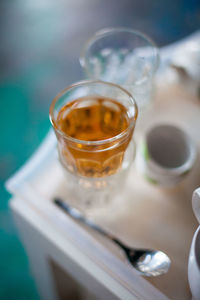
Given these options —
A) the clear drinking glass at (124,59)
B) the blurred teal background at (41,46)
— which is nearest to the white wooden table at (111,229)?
the clear drinking glass at (124,59)

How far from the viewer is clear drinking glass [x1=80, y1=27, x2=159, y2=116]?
44cm

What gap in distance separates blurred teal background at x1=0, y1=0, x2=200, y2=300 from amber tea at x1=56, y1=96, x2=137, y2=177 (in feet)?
1.80

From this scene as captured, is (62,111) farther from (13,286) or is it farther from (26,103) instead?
Answer: (26,103)

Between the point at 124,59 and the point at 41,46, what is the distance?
84cm

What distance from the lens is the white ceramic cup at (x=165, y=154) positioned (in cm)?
42

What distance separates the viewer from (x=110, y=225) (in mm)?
422

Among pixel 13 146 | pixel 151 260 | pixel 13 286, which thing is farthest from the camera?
pixel 13 146

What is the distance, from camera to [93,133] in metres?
0.40

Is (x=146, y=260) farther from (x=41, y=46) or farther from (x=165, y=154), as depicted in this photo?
(x=41, y=46)

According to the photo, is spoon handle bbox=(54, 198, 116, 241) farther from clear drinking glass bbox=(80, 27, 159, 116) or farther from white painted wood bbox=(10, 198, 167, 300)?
clear drinking glass bbox=(80, 27, 159, 116)

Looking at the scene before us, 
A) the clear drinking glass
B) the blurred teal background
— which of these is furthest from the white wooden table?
the blurred teal background

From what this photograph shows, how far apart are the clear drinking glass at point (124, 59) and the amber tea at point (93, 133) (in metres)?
0.06

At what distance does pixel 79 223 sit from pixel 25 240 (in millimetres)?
125

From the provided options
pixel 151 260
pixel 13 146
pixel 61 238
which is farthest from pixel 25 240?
pixel 13 146
